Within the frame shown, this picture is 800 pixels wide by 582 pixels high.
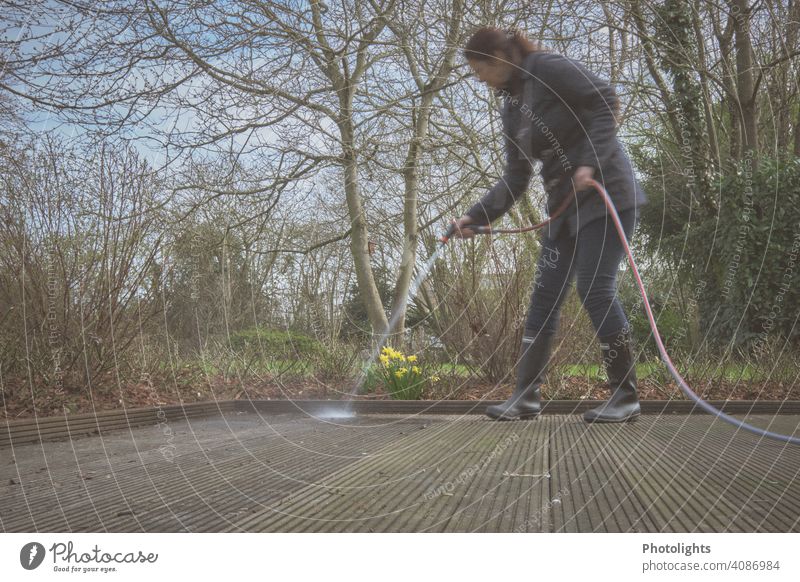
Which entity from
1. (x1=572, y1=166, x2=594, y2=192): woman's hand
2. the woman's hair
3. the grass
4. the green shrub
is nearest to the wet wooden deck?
the green shrub

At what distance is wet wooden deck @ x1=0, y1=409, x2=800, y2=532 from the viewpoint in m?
1.19

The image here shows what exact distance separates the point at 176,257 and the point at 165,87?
24.6 inches

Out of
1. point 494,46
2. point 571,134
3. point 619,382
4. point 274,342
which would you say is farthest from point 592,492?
point 274,342

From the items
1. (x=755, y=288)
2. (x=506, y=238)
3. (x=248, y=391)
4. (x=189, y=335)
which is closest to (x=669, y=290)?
(x=755, y=288)

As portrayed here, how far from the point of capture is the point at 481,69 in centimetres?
135

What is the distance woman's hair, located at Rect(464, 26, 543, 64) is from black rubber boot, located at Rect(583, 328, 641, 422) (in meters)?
0.67

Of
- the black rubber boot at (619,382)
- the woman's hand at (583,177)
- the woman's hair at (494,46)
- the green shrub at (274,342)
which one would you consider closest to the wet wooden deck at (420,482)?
the black rubber boot at (619,382)

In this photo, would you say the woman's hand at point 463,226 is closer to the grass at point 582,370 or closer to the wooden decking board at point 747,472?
the wooden decking board at point 747,472

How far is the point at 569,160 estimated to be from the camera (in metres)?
1.29

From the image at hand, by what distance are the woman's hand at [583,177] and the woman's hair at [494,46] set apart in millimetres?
299

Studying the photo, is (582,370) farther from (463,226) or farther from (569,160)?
(569,160)

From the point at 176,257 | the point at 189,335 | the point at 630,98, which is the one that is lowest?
the point at 189,335

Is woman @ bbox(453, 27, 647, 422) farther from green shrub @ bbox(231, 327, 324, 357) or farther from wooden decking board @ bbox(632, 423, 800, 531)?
green shrub @ bbox(231, 327, 324, 357)

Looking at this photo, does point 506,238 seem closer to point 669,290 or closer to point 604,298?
point 669,290
